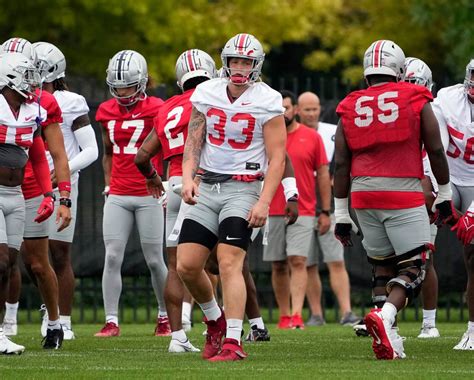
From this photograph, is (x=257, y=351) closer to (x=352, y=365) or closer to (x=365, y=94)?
(x=352, y=365)

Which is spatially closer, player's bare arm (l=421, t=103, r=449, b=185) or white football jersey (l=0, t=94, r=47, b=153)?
player's bare arm (l=421, t=103, r=449, b=185)

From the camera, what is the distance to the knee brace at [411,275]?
32.4 feet

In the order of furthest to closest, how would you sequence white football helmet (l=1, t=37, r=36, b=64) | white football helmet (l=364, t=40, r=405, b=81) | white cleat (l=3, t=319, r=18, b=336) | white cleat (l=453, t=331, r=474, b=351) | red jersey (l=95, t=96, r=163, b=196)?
white cleat (l=3, t=319, r=18, b=336) < red jersey (l=95, t=96, r=163, b=196) < white football helmet (l=1, t=37, r=36, b=64) < white cleat (l=453, t=331, r=474, b=351) < white football helmet (l=364, t=40, r=405, b=81)

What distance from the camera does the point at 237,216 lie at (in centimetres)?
958

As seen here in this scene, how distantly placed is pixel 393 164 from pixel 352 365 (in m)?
1.45

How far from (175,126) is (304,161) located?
4.28 m

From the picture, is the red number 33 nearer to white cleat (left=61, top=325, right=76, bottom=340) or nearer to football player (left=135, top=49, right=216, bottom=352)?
football player (left=135, top=49, right=216, bottom=352)

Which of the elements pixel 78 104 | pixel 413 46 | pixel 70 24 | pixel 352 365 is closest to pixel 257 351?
pixel 352 365

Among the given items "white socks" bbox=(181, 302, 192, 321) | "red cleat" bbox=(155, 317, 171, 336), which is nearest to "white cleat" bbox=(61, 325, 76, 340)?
"red cleat" bbox=(155, 317, 171, 336)

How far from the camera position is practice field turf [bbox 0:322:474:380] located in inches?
345

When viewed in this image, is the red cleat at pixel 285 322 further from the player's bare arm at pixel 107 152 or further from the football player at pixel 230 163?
the football player at pixel 230 163

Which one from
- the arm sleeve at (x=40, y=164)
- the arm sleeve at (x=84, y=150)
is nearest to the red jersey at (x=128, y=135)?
the arm sleeve at (x=84, y=150)

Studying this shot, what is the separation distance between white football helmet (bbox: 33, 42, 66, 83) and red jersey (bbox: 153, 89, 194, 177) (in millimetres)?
1483

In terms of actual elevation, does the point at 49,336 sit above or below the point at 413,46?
below
